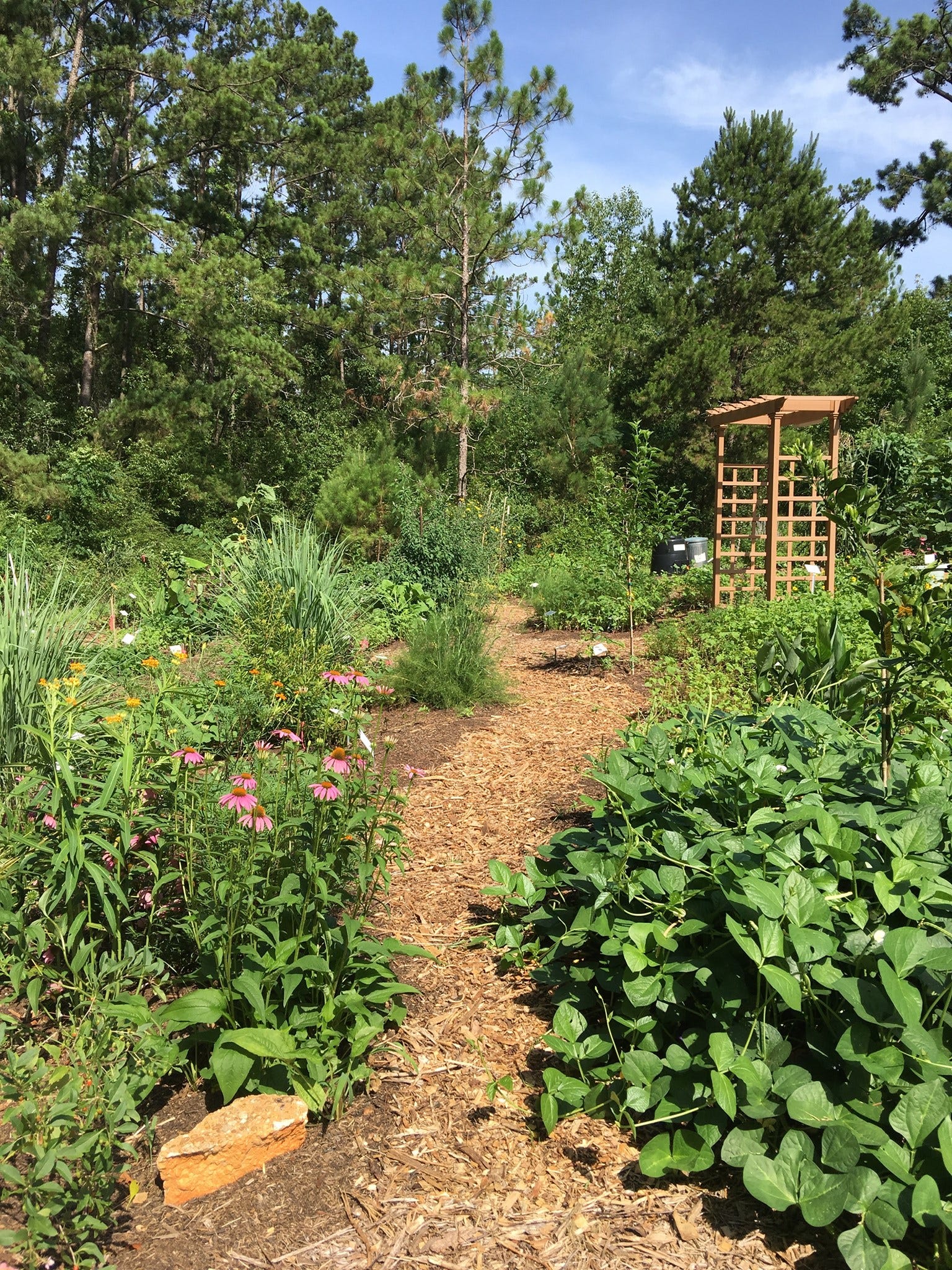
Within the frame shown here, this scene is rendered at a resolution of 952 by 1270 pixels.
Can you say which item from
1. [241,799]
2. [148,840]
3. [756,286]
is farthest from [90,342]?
[241,799]

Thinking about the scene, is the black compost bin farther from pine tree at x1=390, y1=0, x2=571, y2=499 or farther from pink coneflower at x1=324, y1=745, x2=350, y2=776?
pink coneflower at x1=324, y1=745, x2=350, y2=776

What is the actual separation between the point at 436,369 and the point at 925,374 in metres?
8.87

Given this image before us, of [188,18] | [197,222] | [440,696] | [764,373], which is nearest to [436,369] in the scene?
[764,373]

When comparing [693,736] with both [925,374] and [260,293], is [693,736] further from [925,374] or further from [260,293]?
[925,374]

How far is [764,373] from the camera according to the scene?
45.8 feet

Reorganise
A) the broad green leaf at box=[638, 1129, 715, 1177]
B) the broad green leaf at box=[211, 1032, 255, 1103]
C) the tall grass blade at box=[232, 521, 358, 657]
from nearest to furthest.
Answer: the broad green leaf at box=[638, 1129, 715, 1177] < the broad green leaf at box=[211, 1032, 255, 1103] < the tall grass blade at box=[232, 521, 358, 657]

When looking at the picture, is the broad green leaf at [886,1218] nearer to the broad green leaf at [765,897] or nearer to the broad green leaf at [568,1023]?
the broad green leaf at [765,897]

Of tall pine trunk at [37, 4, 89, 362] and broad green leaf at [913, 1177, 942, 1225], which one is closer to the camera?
broad green leaf at [913, 1177, 942, 1225]

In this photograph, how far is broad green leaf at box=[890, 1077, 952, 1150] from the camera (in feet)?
4.59

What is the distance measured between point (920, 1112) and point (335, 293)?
56.9 ft

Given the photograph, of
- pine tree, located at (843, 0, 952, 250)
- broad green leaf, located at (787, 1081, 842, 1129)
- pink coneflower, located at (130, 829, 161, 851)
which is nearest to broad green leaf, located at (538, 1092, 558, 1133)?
broad green leaf, located at (787, 1081, 842, 1129)

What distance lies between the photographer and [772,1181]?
1438mm

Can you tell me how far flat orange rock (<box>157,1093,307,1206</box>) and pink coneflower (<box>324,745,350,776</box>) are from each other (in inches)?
25.4

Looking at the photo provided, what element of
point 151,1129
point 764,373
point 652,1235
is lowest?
point 652,1235
